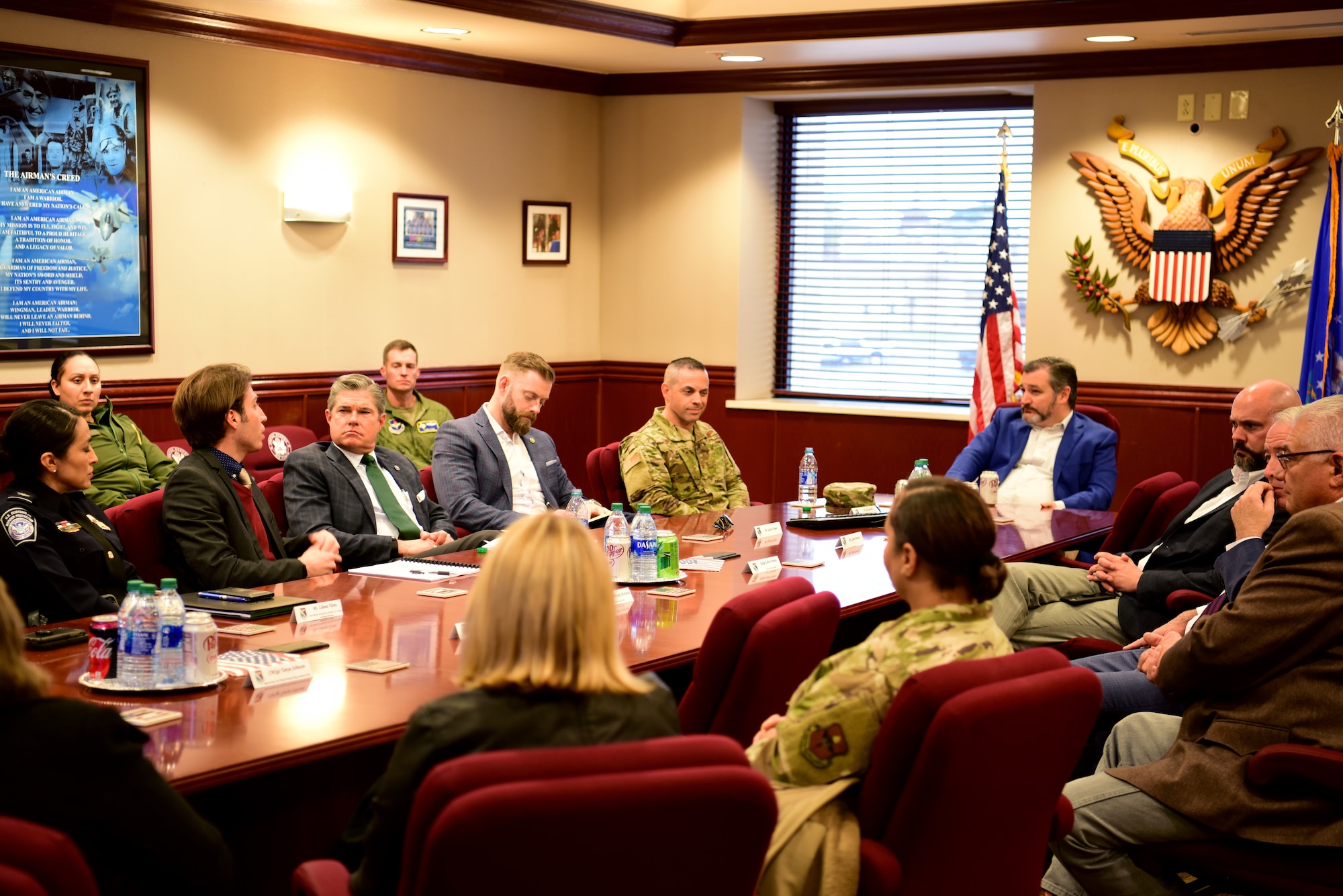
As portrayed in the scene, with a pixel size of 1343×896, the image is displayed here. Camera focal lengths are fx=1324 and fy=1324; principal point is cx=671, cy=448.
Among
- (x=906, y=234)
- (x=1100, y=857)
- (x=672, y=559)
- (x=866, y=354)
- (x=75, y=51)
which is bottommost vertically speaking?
(x=1100, y=857)

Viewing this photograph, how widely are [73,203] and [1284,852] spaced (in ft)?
19.3

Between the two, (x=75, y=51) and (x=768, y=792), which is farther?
(x=75, y=51)

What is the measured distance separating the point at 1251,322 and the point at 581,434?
435cm

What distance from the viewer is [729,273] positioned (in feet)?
29.1

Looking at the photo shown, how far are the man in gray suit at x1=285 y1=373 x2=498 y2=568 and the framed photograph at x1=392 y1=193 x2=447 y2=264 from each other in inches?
129

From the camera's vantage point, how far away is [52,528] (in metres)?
3.76

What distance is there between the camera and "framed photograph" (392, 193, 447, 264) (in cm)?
797

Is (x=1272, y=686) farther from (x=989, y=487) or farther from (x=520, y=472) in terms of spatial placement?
(x=520, y=472)

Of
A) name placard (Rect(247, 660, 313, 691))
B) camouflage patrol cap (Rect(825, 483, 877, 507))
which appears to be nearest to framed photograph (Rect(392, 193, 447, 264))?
camouflage patrol cap (Rect(825, 483, 877, 507))

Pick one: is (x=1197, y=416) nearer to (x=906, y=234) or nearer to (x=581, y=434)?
(x=906, y=234)

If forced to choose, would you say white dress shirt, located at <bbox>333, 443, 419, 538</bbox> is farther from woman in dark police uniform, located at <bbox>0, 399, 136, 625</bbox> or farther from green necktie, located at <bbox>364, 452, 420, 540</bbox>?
woman in dark police uniform, located at <bbox>0, 399, 136, 625</bbox>

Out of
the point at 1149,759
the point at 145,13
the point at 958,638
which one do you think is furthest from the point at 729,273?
the point at 958,638

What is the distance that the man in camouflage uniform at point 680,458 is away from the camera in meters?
5.73

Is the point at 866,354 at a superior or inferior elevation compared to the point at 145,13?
inferior
